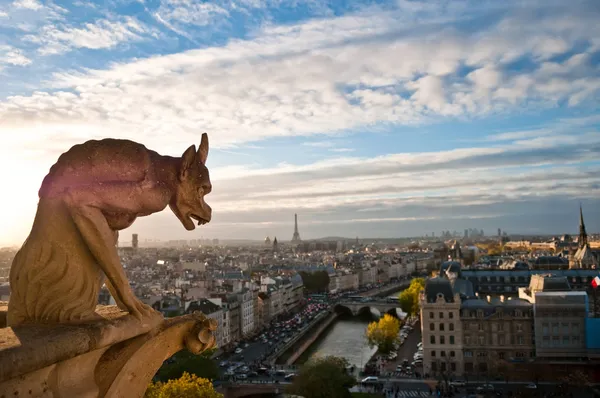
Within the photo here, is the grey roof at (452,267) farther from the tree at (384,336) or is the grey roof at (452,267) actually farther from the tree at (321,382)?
the tree at (321,382)

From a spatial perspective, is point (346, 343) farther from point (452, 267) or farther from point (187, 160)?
point (187, 160)

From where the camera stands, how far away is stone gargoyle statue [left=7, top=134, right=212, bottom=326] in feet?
12.9

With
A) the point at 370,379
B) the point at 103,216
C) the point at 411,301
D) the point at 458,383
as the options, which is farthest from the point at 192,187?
the point at 411,301

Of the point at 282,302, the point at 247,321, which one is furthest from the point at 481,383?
the point at 282,302

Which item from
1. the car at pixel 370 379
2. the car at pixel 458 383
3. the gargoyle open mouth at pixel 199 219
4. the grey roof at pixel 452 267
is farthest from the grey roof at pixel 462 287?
the gargoyle open mouth at pixel 199 219

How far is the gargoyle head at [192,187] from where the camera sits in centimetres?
434

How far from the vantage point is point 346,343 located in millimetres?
54781

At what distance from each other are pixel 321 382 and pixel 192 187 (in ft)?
87.5

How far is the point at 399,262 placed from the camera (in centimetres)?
12950

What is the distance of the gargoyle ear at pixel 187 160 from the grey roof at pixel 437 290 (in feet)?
124

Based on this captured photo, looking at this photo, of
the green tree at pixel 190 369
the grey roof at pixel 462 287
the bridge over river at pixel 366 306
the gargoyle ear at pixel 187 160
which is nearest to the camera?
the gargoyle ear at pixel 187 160

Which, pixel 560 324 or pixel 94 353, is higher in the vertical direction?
pixel 94 353

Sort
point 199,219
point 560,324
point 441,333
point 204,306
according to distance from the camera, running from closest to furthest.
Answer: point 199,219, point 560,324, point 441,333, point 204,306

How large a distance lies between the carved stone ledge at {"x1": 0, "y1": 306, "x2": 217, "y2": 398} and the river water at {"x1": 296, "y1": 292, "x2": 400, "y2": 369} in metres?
39.5
